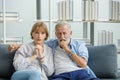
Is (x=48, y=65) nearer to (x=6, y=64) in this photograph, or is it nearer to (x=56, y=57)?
(x=56, y=57)

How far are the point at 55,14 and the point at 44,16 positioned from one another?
18 centimetres

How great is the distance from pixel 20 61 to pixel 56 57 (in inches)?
14.4

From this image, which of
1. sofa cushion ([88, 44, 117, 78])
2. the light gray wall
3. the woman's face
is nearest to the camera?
the woman's face

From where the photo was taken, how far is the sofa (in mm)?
2814

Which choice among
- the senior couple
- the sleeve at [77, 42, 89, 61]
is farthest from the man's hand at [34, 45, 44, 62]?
the sleeve at [77, 42, 89, 61]

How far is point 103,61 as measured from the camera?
2867mm

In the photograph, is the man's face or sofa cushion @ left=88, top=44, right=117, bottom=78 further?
sofa cushion @ left=88, top=44, right=117, bottom=78

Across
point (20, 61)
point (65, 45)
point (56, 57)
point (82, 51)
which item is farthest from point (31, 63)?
point (82, 51)

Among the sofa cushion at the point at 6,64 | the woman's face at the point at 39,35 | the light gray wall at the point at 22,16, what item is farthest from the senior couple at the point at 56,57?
the light gray wall at the point at 22,16

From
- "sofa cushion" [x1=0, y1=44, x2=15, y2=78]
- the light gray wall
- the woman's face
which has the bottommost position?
"sofa cushion" [x1=0, y1=44, x2=15, y2=78]

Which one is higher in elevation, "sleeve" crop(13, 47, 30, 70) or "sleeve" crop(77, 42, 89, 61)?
"sleeve" crop(77, 42, 89, 61)

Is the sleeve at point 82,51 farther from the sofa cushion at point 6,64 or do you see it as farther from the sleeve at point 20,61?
the sofa cushion at point 6,64

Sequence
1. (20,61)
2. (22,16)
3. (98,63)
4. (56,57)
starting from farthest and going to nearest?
(22,16)
(98,63)
(56,57)
(20,61)

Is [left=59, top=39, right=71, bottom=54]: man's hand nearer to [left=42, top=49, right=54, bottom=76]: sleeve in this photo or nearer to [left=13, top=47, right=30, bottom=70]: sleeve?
[left=42, top=49, right=54, bottom=76]: sleeve
